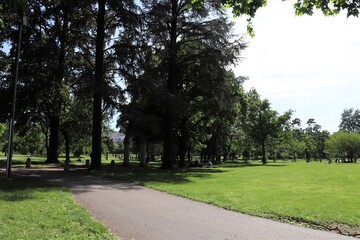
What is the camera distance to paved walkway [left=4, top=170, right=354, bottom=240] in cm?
794

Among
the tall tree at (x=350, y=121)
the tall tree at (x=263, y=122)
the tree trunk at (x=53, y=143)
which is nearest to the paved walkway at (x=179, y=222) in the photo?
the tree trunk at (x=53, y=143)

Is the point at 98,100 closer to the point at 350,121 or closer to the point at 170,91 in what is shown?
the point at 170,91

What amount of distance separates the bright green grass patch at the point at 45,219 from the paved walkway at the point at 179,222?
516 millimetres

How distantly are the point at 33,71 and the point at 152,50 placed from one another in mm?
10227

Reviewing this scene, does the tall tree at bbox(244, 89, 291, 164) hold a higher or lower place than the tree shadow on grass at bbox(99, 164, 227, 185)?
higher

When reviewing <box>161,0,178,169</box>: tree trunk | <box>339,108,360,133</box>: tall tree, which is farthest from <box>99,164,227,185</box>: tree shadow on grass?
<box>339,108,360,133</box>: tall tree

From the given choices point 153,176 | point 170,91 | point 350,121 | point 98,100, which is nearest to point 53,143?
point 98,100

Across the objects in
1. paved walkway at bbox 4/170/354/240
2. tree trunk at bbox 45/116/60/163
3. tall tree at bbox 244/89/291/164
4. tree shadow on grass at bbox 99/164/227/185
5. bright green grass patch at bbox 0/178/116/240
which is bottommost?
paved walkway at bbox 4/170/354/240

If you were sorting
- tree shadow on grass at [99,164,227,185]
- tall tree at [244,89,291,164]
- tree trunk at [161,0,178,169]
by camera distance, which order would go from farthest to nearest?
tall tree at [244,89,291,164]
tree trunk at [161,0,178,169]
tree shadow on grass at [99,164,227,185]

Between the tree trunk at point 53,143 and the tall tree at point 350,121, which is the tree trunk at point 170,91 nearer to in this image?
the tree trunk at point 53,143

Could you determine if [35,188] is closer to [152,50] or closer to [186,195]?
[186,195]

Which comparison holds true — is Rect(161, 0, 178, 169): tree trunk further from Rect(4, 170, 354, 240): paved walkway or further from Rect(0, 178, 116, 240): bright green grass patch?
Rect(0, 178, 116, 240): bright green grass patch

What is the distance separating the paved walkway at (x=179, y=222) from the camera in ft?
26.0

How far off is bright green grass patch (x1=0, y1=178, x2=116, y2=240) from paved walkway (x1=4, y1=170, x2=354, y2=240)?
1.69 feet
